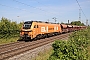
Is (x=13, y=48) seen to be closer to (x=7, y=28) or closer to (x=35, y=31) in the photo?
(x=35, y=31)

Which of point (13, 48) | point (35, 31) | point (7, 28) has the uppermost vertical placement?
point (7, 28)

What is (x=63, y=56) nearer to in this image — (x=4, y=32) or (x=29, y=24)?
(x=29, y=24)

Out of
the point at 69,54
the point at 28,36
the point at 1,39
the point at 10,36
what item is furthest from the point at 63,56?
the point at 10,36

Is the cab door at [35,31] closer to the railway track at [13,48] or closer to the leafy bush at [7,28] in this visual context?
the railway track at [13,48]

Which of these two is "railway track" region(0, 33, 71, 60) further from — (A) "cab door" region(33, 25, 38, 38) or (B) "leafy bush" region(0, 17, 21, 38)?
(B) "leafy bush" region(0, 17, 21, 38)

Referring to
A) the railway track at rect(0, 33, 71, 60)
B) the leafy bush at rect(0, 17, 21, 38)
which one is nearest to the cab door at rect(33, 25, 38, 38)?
the railway track at rect(0, 33, 71, 60)

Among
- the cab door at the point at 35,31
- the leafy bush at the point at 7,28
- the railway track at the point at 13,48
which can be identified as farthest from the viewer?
the leafy bush at the point at 7,28

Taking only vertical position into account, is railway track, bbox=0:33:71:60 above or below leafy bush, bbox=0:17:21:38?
below

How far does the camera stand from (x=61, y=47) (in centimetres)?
1105

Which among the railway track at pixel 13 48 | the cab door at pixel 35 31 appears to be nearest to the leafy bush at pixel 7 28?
the cab door at pixel 35 31

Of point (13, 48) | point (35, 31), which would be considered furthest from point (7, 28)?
point (13, 48)

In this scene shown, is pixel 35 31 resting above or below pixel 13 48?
above

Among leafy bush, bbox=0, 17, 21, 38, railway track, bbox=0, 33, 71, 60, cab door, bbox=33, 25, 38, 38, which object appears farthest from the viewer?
leafy bush, bbox=0, 17, 21, 38

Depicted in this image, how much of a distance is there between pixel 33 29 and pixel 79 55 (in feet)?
63.9
